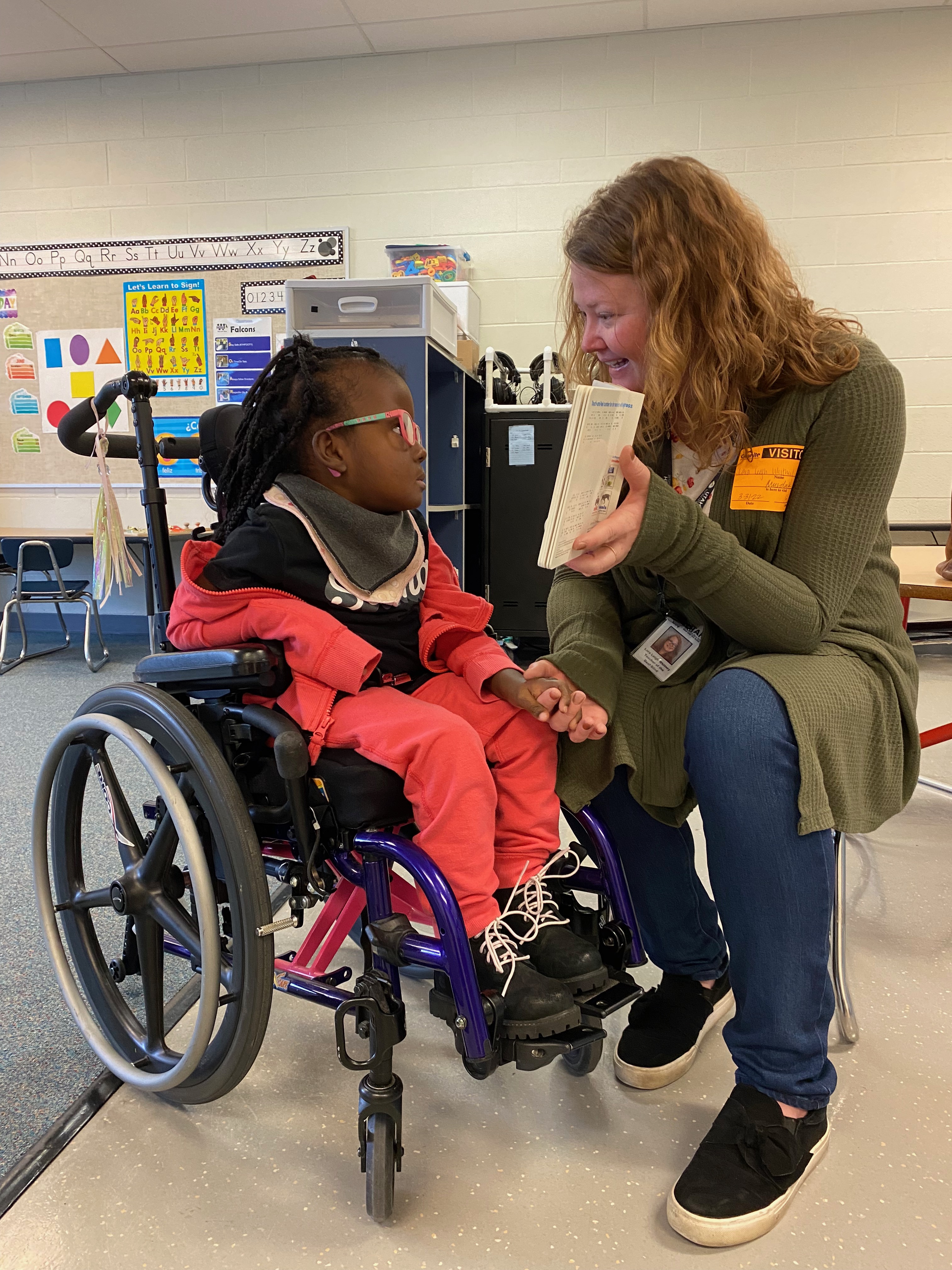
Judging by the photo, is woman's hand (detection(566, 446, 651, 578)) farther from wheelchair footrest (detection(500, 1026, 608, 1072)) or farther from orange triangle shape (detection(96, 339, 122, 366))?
orange triangle shape (detection(96, 339, 122, 366))

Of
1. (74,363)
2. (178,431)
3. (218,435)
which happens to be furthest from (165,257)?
(218,435)

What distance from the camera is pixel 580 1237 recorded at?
949 mm

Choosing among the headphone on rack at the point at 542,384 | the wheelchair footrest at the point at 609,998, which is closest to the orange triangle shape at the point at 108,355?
the headphone on rack at the point at 542,384

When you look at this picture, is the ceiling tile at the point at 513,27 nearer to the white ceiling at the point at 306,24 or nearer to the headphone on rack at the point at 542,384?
the white ceiling at the point at 306,24

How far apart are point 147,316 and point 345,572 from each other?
421 centimetres

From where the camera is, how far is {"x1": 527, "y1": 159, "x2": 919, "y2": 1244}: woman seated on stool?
94 centimetres

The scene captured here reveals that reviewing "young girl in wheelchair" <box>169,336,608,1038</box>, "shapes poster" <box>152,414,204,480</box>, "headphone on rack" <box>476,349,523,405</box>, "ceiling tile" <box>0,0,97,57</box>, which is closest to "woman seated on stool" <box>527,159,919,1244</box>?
"young girl in wheelchair" <box>169,336,608,1038</box>

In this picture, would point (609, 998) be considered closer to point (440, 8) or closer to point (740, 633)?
point (740, 633)

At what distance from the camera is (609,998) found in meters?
0.98

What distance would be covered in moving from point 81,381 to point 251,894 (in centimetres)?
462

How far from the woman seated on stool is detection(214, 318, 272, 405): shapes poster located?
3793mm

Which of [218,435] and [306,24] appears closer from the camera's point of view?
[218,435]

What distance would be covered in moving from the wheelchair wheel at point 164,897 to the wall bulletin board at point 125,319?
3815 millimetres

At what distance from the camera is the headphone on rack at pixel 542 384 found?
3.75m
